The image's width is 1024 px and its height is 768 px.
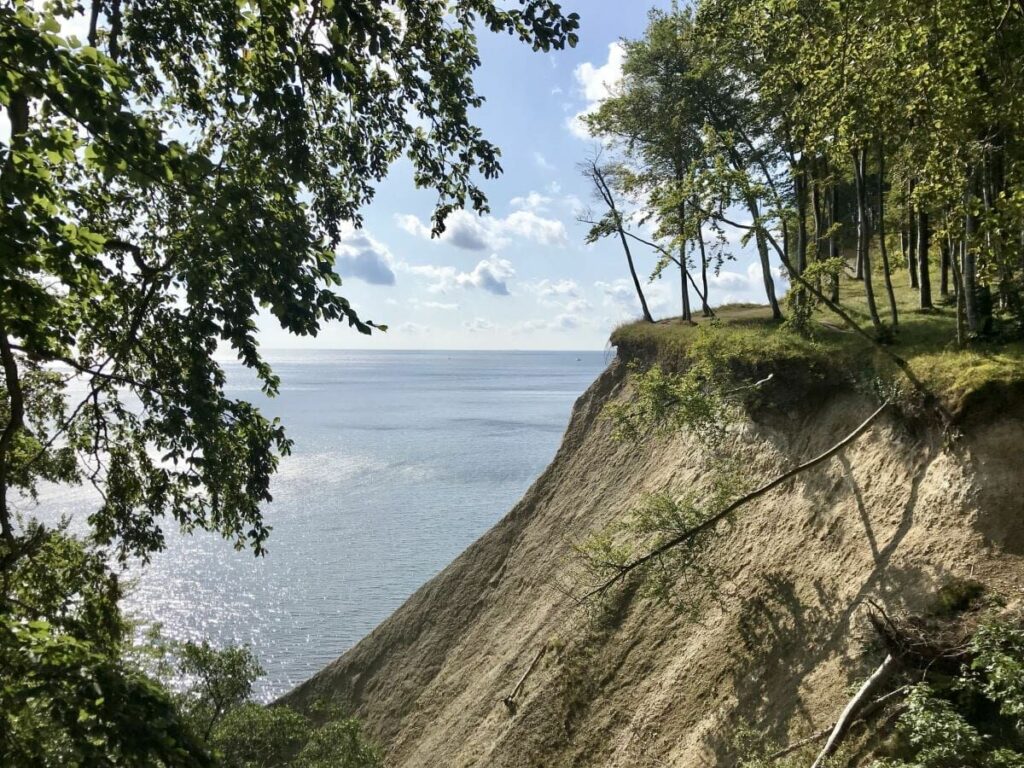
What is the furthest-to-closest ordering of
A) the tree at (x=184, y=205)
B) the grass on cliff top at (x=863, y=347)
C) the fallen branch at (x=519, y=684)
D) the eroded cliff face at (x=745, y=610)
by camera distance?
1. the fallen branch at (x=519, y=684)
2. the grass on cliff top at (x=863, y=347)
3. the eroded cliff face at (x=745, y=610)
4. the tree at (x=184, y=205)

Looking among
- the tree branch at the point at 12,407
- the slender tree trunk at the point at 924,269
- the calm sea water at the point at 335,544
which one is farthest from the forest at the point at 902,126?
the calm sea water at the point at 335,544

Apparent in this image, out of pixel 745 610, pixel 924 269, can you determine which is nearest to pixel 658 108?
pixel 924 269

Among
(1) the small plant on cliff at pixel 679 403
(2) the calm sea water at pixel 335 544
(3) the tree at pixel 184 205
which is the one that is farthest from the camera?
(2) the calm sea water at pixel 335 544

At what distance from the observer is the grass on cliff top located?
455 inches

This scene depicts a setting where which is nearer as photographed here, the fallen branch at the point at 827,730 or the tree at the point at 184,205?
the tree at the point at 184,205

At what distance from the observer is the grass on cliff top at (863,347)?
37.9 feet

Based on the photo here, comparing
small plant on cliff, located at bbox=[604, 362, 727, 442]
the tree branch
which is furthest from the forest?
the tree branch

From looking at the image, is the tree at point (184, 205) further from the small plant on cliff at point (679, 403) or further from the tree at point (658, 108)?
the tree at point (658, 108)

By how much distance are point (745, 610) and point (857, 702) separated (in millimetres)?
4215

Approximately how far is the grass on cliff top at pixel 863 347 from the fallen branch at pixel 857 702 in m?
4.91

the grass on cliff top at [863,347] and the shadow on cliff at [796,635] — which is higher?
the grass on cliff top at [863,347]

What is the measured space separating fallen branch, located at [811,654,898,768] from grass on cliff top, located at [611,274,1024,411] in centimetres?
491

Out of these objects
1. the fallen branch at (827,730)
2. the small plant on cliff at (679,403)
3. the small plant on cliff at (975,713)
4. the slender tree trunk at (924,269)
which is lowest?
the fallen branch at (827,730)

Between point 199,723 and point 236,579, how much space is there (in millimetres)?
28069
